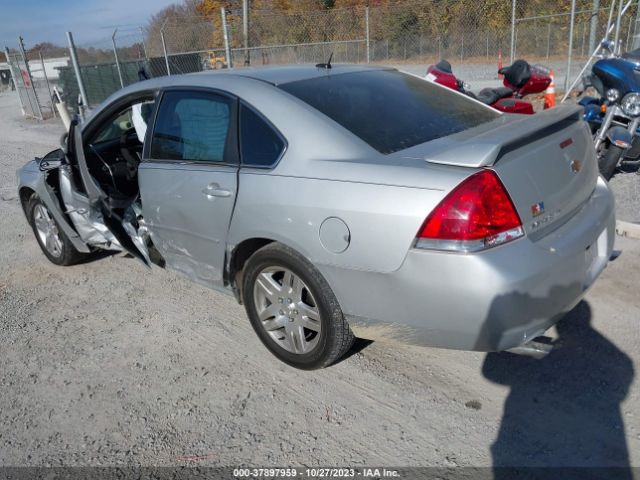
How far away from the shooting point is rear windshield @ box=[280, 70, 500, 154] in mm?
2928

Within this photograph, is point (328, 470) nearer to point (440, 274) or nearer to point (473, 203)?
point (440, 274)

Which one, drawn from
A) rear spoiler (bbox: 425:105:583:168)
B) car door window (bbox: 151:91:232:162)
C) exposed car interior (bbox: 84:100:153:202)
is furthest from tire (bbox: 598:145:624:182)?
exposed car interior (bbox: 84:100:153:202)

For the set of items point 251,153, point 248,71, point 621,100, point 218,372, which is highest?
point 248,71

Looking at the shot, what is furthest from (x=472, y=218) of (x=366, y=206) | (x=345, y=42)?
(x=345, y=42)

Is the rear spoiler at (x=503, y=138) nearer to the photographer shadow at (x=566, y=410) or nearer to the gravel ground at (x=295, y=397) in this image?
the photographer shadow at (x=566, y=410)

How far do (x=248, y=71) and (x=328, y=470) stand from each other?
2.44 m

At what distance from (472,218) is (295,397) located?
1.38 m

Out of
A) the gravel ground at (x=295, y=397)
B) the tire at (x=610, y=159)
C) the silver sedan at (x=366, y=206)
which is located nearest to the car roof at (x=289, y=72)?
the silver sedan at (x=366, y=206)

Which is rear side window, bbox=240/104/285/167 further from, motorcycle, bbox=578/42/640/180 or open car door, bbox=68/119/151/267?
motorcycle, bbox=578/42/640/180

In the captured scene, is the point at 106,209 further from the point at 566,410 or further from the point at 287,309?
the point at 566,410

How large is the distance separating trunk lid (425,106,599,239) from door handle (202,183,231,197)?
1.19 metres

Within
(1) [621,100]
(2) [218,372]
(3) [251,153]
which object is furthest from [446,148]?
(1) [621,100]

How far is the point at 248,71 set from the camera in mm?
3578

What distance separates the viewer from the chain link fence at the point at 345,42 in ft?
53.4
